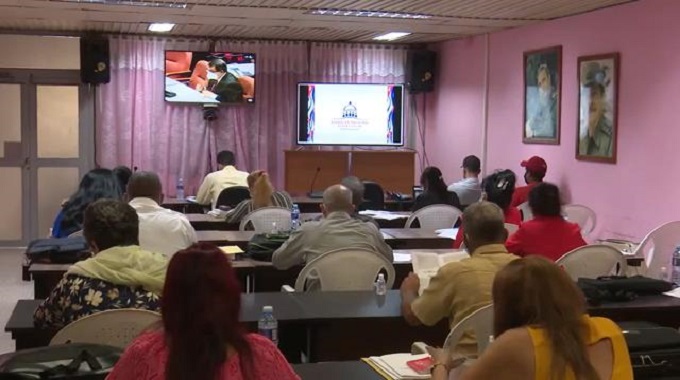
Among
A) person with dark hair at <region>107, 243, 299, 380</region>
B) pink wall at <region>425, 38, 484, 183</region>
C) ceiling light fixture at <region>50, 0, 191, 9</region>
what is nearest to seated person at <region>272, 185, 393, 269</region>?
person with dark hair at <region>107, 243, 299, 380</region>

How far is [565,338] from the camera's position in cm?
224

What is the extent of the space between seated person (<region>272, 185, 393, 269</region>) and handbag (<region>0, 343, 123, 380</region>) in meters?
2.46

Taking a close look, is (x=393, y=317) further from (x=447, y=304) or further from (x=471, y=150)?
(x=471, y=150)

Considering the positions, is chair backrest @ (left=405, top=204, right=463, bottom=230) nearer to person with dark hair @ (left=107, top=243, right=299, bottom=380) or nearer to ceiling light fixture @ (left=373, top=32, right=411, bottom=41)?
ceiling light fixture @ (left=373, top=32, right=411, bottom=41)

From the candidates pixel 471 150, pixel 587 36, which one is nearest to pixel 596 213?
pixel 587 36

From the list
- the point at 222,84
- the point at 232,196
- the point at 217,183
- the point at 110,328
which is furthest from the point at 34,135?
the point at 110,328

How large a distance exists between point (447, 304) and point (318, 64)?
790 centimetres

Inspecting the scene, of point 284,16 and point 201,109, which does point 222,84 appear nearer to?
point 201,109

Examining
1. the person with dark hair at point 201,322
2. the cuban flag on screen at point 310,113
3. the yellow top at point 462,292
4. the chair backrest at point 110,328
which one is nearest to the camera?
the person with dark hair at point 201,322

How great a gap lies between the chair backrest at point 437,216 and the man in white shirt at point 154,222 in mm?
2564

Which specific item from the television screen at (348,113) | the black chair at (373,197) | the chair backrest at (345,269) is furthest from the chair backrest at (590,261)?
the television screen at (348,113)

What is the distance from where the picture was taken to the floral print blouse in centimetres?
326

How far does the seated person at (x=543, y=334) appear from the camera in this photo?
→ 2229 mm

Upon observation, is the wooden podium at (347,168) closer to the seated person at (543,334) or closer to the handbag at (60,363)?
the handbag at (60,363)
